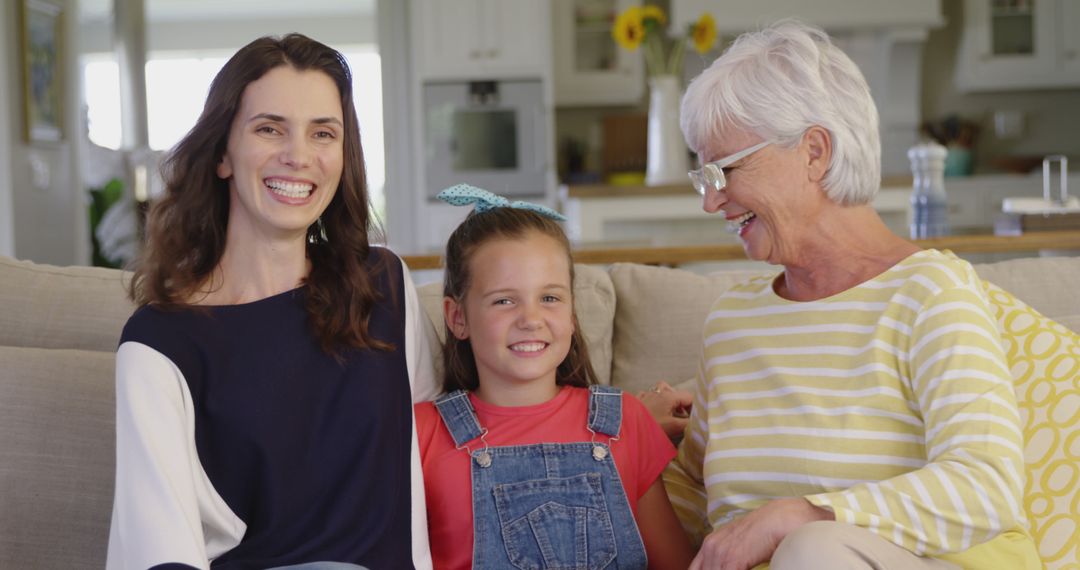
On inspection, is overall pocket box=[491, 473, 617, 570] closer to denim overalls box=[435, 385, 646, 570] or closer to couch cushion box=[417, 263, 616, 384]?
denim overalls box=[435, 385, 646, 570]

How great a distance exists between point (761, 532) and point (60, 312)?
1302mm

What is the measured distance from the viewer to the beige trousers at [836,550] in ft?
4.03

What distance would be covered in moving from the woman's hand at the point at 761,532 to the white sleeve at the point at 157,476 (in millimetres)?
624

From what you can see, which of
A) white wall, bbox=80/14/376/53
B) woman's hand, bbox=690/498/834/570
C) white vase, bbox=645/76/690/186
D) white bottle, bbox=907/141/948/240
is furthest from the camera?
white wall, bbox=80/14/376/53

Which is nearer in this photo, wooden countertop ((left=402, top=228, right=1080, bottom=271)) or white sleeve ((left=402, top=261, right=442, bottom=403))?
white sleeve ((left=402, top=261, right=442, bottom=403))

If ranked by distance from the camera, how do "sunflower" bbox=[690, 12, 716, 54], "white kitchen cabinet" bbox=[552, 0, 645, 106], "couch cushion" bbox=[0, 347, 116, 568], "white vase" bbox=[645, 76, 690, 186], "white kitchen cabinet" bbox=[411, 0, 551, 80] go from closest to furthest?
1. "couch cushion" bbox=[0, 347, 116, 568]
2. "sunflower" bbox=[690, 12, 716, 54]
3. "white vase" bbox=[645, 76, 690, 186]
4. "white kitchen cabinet" bbox=[411, 0, 551, 80]
5. "white kitchen cabinet" bbox=[552, 0, 645, 106]

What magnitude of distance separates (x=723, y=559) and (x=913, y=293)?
0.40 m

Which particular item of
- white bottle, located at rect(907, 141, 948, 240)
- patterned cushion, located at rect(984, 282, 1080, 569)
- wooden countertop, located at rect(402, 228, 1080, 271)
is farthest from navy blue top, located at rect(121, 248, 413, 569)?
white bottle, located at rect(907, 141, 948, 240)

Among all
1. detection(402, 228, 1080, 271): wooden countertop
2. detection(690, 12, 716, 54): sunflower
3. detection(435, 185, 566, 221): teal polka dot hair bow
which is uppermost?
detection(690, 12, 716, 54): sunflower

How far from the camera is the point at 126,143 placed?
8.16 metres

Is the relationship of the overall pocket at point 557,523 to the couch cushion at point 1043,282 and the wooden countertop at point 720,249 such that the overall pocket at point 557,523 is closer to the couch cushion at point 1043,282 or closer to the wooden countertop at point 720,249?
the couch cushion at point 1043,282

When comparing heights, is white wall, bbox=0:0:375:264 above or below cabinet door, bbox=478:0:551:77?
below

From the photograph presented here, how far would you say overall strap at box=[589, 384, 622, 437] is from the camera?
1.73 m

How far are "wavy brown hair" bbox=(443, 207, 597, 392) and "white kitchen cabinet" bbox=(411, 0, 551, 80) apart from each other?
464cm
